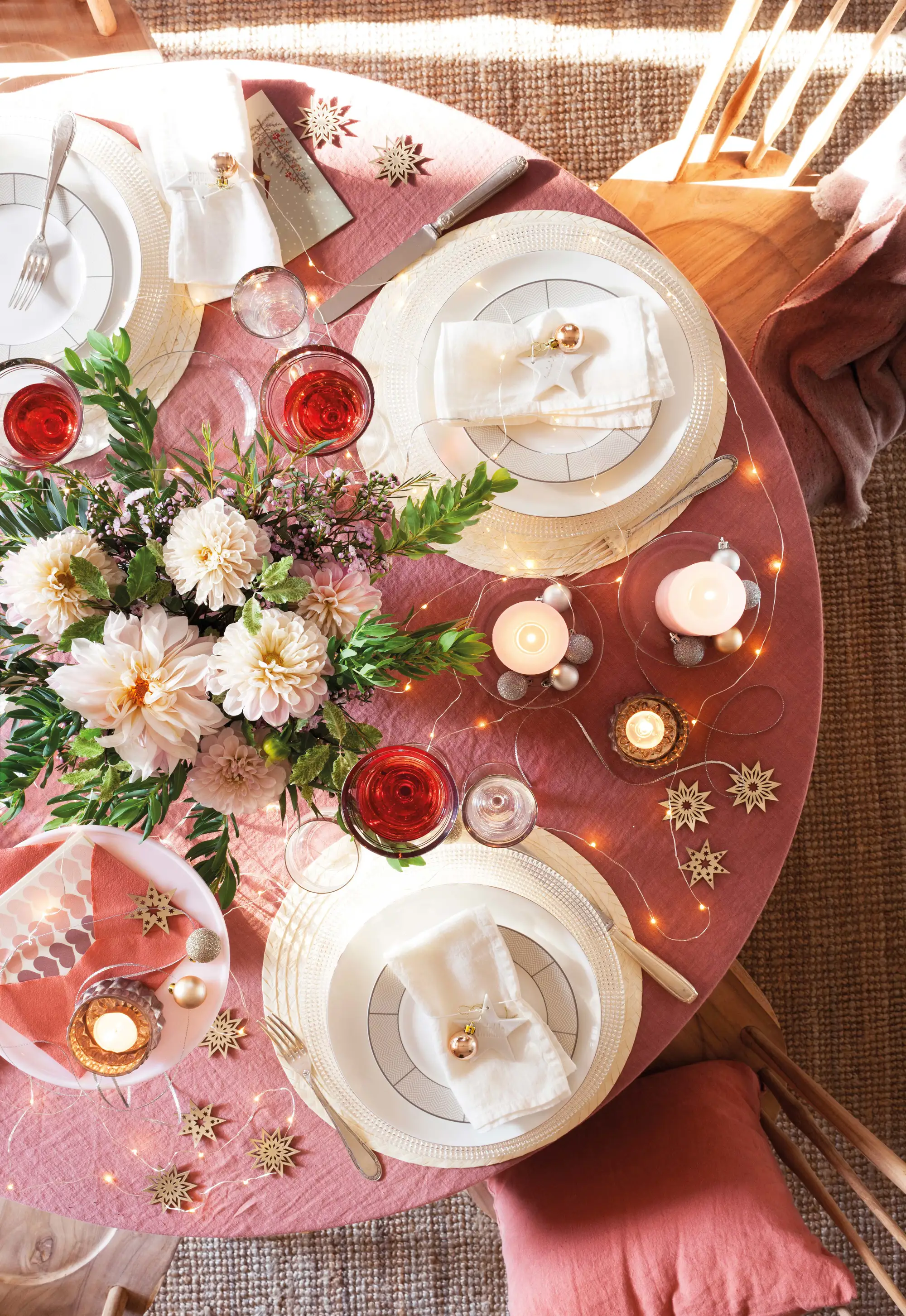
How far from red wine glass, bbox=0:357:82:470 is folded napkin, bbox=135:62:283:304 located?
231 mm

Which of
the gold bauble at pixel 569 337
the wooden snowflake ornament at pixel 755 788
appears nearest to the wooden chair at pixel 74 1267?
the wooden snowflake ornament at pixel 755 788

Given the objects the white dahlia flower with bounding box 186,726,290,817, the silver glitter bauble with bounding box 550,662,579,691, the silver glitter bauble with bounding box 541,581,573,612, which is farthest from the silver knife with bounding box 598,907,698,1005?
the white dahlia flower with bounding box 186,726,290,817

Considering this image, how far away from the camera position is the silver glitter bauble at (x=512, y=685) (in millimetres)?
1130

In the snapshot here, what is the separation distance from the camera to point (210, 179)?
45.3 inches

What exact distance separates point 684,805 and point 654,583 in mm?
291

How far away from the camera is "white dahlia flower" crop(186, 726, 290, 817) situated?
0.81 meters

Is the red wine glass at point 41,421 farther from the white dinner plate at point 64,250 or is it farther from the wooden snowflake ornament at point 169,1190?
the wooden snowflake ornament at point 169,1190

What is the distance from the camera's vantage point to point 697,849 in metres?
1.16

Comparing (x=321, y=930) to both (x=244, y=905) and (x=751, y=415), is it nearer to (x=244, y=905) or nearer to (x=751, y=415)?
(x=244, y=905)

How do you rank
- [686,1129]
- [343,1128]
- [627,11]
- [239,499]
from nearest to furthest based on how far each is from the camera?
[239,499], [343,1128], [686,1129], [627,11]

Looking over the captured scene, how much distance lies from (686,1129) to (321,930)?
675 millimetres

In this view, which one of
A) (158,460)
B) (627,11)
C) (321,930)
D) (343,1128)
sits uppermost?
(627,11)

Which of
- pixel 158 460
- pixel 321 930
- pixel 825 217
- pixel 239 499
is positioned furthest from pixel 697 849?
pixel 825 217

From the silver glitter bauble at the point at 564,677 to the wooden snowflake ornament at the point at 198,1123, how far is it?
690mm
